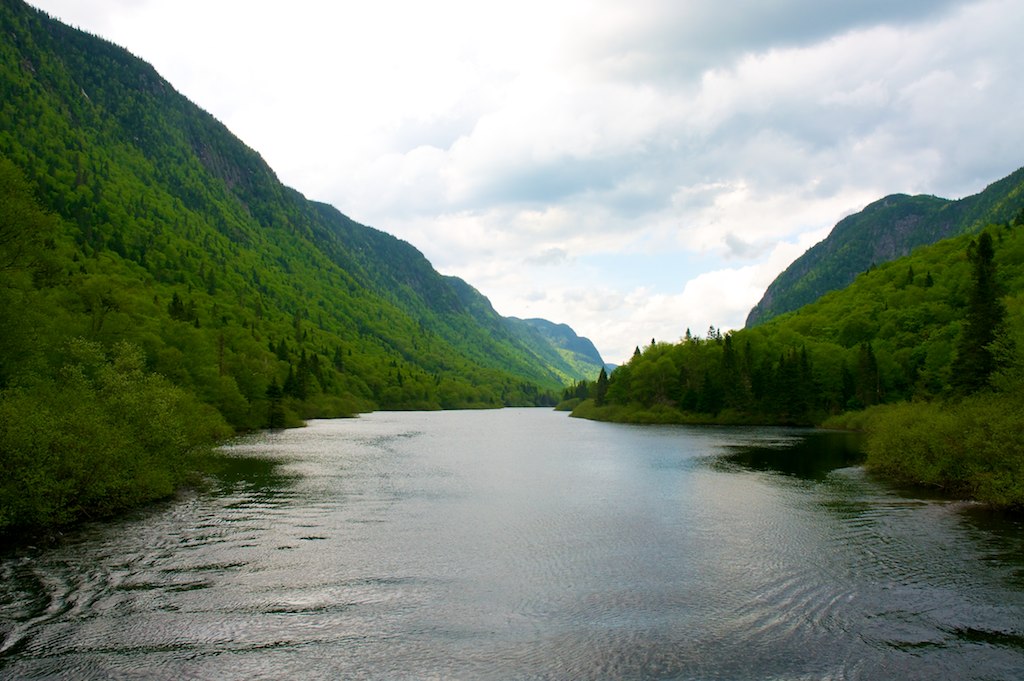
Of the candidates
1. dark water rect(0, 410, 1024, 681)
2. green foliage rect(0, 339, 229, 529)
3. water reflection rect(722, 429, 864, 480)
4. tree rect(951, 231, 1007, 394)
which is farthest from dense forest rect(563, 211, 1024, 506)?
green foliage rect(0, 339, 229, 529)

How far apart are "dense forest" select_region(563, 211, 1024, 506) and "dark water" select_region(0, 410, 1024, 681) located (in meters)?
10.5

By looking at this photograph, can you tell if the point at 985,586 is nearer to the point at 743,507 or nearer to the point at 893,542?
the point at 893,542

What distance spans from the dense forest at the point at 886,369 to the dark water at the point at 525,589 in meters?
10.5

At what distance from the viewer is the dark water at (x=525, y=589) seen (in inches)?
762

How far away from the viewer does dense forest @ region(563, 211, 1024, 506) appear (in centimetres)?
5869

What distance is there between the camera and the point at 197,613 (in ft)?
76.0

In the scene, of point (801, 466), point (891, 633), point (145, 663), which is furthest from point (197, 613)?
point (801, 466)

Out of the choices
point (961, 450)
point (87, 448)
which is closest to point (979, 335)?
point (961, 450)

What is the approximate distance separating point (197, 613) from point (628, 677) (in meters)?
15.7

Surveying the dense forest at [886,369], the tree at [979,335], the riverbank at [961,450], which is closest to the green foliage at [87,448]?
the riverbank at [961,450]

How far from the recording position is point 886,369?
153 meters

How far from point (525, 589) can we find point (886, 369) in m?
155

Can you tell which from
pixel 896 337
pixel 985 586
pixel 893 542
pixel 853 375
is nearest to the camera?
pixel 985 586

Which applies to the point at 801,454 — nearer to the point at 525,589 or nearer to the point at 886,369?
the point at 525,589
